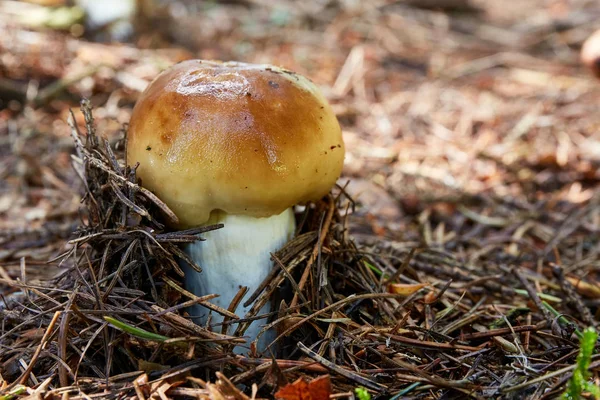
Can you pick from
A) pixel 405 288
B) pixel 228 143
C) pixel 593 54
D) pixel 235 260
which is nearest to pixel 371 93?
pixel 593 54

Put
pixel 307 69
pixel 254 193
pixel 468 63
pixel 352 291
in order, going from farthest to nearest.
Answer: pixel 468 63 → pixel 307 69 → pixel 352 291 → pixel 254 193

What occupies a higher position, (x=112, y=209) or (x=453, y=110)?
(x=112, y=209)

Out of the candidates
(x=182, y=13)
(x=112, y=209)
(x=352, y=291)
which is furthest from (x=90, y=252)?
(x=182, y=13)

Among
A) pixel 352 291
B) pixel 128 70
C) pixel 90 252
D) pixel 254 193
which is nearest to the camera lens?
pixel 254 193

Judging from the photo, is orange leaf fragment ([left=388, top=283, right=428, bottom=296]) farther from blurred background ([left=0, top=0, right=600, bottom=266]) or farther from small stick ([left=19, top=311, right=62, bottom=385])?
small stick ([left=19, top=311, right=62, bottom=385])

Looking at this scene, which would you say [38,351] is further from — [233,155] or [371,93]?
[371,93]

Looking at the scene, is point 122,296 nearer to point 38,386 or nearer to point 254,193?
point 38,386
